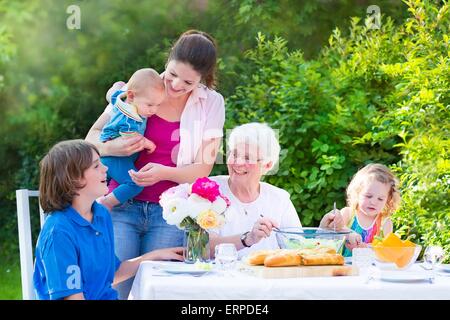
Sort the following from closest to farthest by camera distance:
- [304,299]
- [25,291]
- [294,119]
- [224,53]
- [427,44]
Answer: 1. [304,299]
2. [25,291]
3. [427,44]
4. [294,119]
5. [224,53]

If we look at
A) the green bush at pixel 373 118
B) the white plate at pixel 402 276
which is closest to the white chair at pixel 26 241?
the white plate at pixel 402 276

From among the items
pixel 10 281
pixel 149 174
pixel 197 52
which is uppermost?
pixel 197 52

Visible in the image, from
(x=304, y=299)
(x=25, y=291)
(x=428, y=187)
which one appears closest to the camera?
(x=304, y=299)

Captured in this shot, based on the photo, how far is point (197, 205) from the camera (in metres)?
2.97

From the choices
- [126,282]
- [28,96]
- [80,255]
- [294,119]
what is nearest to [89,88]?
[28,96]

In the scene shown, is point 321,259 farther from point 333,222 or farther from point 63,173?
point 63,173

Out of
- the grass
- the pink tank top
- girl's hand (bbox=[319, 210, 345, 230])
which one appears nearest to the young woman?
the pink tank top

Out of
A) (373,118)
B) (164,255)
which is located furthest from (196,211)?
(373,118)

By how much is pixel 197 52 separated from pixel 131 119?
359 mm

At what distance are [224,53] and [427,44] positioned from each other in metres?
2.80

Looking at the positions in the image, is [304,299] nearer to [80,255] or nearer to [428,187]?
[80,255]

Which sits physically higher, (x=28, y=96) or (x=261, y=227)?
(x=28, y=96)

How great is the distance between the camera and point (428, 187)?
4.07m

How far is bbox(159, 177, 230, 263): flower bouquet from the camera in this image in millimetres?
2963
